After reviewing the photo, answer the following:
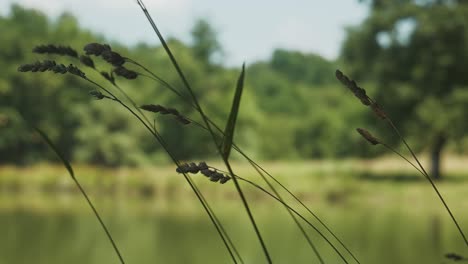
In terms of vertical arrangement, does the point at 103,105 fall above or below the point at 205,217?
above

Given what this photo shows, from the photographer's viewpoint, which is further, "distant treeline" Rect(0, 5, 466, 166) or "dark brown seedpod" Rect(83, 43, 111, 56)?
"distant treeline" Rect(0, 5, 466, 166)

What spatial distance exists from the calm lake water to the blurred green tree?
246 inches

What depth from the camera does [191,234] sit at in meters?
12.7

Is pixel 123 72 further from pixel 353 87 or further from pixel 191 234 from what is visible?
pixel 191 234

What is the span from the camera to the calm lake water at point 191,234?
952 cm

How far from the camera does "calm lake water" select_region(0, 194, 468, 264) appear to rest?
9523 millimetres

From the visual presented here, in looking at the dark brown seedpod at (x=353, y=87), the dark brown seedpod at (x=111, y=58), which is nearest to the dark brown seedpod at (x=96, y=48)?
the dark brown seedpod at (x=111, y=58)

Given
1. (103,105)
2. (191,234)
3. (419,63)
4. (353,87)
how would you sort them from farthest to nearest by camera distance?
(103,105), (419,63), (191,234), (353,87)

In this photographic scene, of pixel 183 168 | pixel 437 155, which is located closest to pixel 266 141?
pixel 437 155

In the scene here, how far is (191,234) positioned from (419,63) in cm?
1578

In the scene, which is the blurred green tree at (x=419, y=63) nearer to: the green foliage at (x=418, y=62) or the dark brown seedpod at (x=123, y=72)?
the green foliage at (x=418, y=62)

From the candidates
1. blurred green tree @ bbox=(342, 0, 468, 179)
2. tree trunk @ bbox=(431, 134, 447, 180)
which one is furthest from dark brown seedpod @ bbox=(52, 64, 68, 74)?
tree trunk @ bbox=(431, 134, 447, 180)

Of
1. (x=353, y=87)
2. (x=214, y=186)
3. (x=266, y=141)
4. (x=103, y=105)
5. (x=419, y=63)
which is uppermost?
(x=266, y=141)

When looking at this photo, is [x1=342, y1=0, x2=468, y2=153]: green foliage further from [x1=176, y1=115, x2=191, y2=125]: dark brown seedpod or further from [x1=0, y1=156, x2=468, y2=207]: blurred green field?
[x1=176, y1=115, x2=191, y2=125]: dark brown seedpod
